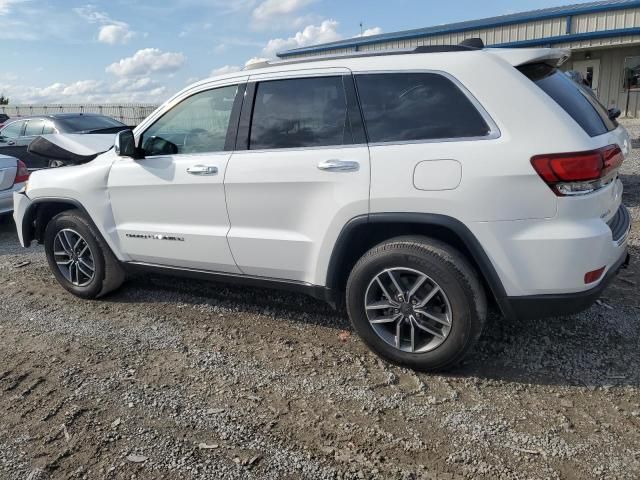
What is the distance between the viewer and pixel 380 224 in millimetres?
3152

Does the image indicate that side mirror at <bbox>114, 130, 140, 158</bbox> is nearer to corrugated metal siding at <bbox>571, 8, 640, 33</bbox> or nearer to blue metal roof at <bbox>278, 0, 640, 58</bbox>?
blue metal roof at <bbox>278, 0, 640, 58</bbox>

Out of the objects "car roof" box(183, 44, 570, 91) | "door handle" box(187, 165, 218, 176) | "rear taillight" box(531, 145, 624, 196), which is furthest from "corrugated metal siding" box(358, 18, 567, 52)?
"rear taillight" box(531, 145, 624, 196)

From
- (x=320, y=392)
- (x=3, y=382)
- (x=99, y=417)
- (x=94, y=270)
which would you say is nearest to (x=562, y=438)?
(x=320, y=392)

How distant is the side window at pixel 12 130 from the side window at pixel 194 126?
8989 mm

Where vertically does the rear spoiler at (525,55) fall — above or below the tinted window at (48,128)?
above

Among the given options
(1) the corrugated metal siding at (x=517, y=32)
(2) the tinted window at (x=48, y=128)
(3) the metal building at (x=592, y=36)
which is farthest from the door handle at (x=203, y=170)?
(3) the metal building at (x=592, y=36)

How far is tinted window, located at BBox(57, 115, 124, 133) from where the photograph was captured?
33.9 ft

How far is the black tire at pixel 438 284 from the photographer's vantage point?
2928 millimetres

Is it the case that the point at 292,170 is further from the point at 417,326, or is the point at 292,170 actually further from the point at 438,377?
the point at 438,377

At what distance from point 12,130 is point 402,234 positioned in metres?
11.3

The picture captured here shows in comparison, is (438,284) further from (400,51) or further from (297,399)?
→ (400,51)

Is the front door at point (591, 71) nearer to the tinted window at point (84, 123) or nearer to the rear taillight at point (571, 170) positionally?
the tinted window at point (84, 123)

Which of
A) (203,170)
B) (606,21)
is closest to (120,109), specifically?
(606,21)

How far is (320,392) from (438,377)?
Result: 0.74 metres
